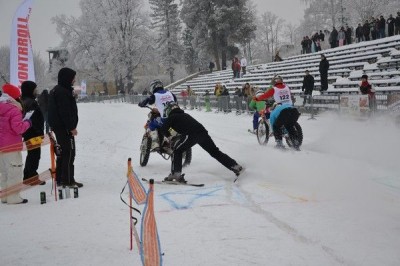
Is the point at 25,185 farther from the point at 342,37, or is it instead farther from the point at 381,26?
the point at 342,37

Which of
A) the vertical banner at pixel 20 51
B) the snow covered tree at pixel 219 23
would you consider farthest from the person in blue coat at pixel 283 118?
the snow covered tree at pixel 219 23

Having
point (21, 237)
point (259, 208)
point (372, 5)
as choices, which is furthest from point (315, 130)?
point (372, 5)

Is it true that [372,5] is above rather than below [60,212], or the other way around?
above

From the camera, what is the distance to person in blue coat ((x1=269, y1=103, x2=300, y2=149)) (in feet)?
30.6

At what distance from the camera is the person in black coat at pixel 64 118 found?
667 cm

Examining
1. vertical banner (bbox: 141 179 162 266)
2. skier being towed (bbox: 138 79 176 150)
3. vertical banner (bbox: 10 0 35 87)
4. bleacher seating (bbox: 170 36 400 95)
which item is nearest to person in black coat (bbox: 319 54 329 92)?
bleacher seating (bbox: 170 36 400 95)

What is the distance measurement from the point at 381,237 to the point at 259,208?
160 cm

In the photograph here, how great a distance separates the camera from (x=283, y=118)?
934 centimetres

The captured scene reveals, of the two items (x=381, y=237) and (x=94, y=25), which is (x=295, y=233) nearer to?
(x=381, y=237)

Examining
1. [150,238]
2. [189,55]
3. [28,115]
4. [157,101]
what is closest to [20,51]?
[28,115]

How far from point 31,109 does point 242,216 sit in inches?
175

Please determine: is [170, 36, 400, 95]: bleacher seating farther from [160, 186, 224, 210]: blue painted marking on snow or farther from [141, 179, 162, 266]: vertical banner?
[141, 179, 162, 266]: vertical banner

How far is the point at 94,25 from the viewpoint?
51.4 metres

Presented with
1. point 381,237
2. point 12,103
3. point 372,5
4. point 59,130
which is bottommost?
point 381,237
